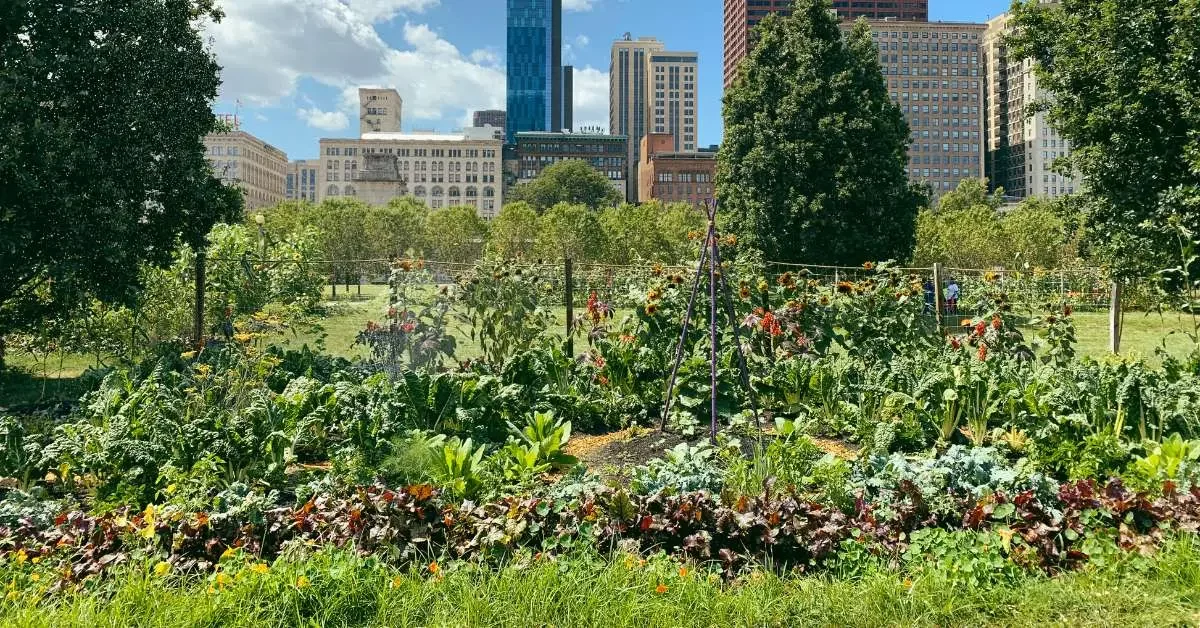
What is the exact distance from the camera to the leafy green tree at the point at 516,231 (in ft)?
147

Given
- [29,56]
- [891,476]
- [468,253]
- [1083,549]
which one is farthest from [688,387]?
[468,253]

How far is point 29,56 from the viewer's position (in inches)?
331

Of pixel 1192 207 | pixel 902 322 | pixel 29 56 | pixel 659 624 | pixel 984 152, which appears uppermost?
pixel 984 152

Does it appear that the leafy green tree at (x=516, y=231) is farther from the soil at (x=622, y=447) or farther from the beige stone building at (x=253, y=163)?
the beige stone building at (x=253, y=163)

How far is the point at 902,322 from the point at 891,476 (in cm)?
378

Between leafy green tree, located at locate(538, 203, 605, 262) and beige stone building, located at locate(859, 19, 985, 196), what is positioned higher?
beige stone building, located at locate(859, 19, 985, 196)

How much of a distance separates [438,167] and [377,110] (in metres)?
41.4

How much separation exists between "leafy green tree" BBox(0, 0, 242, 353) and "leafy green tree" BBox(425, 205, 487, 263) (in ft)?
137

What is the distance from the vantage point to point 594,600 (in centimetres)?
310

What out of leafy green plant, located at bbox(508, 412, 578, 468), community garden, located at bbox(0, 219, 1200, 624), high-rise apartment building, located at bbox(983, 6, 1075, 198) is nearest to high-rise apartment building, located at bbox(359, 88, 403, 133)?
high-rise apartment building, located at bbox(983, 6, 1075, 198)

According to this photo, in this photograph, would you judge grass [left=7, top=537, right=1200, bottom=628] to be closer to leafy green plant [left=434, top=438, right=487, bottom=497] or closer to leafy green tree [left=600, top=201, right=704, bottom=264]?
leafy green plant [left=434, top=438, right=487, bottom=497]

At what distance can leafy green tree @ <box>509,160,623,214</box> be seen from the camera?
107 m

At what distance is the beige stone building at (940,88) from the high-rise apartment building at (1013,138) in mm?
3602

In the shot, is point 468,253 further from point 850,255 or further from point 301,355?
point 301,355
